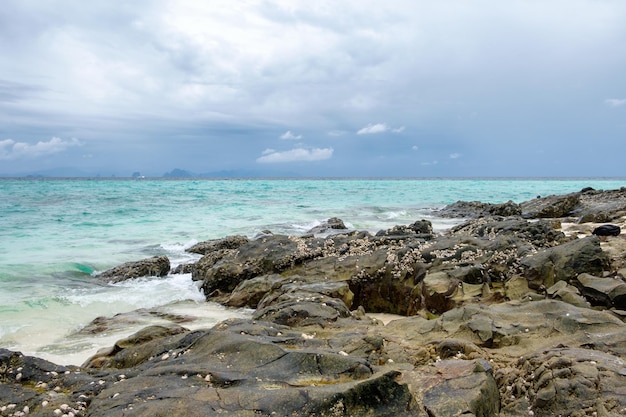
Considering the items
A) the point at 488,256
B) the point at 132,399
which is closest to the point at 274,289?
the point at 488,256

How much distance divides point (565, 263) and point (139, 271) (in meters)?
12.3

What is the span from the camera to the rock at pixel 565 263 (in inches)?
337

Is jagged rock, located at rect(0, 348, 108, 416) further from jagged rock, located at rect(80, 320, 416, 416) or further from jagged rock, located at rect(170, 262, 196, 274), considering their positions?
jagged rock, located at rect(170, 262, 196, 274)

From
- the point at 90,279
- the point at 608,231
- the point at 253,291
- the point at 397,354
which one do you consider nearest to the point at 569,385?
the point at 397,354

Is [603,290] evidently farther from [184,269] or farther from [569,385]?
[184,269]

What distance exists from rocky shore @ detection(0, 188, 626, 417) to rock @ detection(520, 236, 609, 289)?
26 mm

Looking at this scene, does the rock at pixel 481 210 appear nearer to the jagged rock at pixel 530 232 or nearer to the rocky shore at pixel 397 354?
the jagged rock at pixel 530 232

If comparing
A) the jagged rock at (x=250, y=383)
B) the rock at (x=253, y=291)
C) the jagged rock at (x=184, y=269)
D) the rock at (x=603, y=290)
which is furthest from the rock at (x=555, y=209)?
the jagged rock at (x=250, y=383)

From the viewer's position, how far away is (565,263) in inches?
342

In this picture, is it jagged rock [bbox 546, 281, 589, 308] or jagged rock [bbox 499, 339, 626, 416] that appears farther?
jagged rock [bbox 546, 281, 589, 308]

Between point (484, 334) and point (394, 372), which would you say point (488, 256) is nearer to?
point (484, 334)

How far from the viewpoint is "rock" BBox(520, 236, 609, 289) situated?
8.56 metres

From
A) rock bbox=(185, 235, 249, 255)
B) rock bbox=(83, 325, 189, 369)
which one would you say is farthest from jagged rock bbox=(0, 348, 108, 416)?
rock bbox=(185, 235, 249, 255)

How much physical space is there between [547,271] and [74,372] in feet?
26.1
